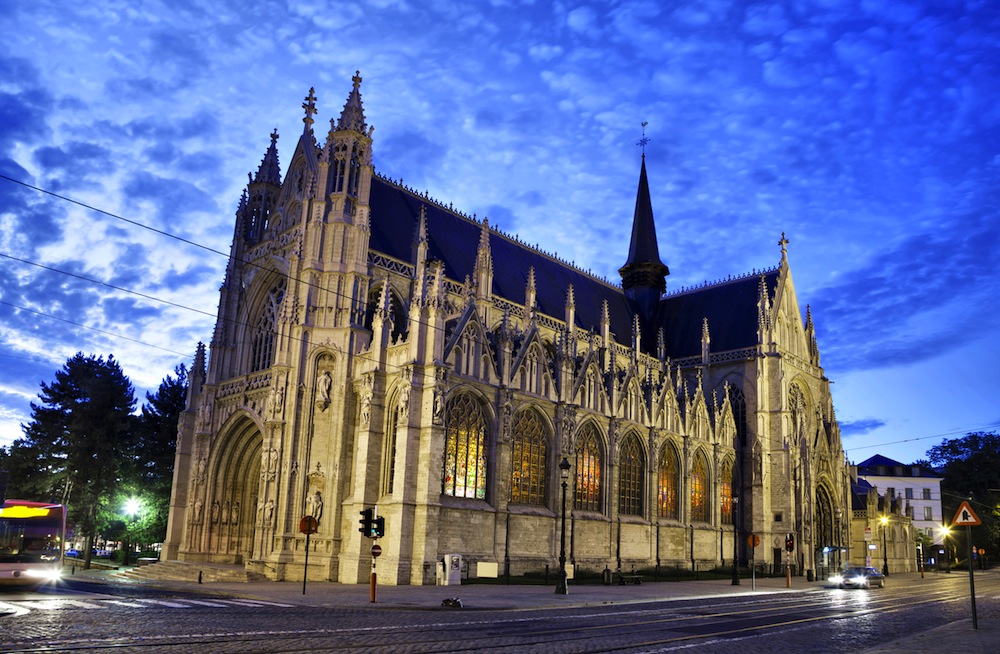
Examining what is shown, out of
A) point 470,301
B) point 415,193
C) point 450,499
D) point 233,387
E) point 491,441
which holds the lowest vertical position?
point 450,499

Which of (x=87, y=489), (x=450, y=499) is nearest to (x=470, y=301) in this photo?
(x=450, y=499)

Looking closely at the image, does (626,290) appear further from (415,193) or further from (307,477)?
(307,477)

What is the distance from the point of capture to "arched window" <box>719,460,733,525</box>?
50.6 metres

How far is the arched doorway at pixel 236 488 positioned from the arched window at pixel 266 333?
308cm

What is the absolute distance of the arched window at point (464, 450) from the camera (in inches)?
1329

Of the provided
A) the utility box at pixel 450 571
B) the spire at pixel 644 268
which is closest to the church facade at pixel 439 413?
the utility box at pixel 450 571

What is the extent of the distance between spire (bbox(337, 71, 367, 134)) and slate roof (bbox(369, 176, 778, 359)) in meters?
3.35

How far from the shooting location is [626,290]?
212 feet

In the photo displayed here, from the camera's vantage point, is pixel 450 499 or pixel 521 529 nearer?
pixel 450 499

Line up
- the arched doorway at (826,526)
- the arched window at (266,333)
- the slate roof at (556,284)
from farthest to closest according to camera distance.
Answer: the arched doorway at (826,526)
the slate roof at (556,284)
the arched window at (266,333)

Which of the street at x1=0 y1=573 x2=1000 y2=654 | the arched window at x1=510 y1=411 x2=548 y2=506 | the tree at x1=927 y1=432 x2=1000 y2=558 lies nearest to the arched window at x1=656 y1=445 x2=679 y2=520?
the arched window at x1=510 y1=411 x2=548 y2=506

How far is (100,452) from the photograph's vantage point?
45.1 m

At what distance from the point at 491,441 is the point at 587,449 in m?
7.57

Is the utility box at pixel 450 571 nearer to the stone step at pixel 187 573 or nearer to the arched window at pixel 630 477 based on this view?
the stone step at pixel 187 573
